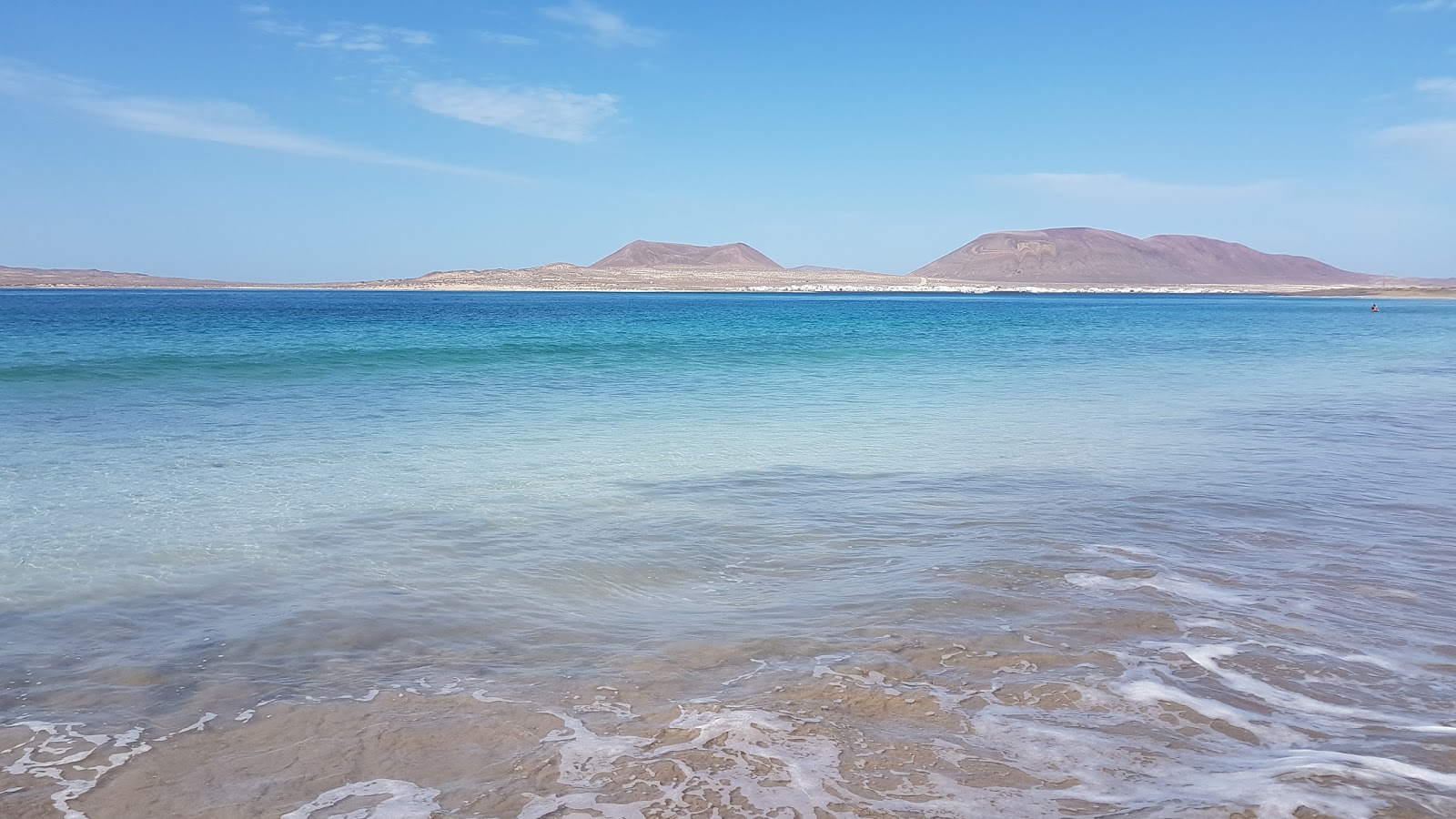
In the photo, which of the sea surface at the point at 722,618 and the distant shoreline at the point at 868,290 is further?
the distant shoreline at the point at 868,290

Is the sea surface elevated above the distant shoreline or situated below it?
below

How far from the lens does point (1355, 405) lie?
15367 millimetres

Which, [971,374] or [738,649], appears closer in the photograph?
[738,649]

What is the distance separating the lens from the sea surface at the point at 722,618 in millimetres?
3414

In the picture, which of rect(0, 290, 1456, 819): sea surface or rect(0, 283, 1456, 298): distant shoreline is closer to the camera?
rect(0, 290, 1456, 819): sea surface

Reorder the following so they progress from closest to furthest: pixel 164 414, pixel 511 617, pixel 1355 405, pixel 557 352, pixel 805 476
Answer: pixel 511 617 < pixel 805 476 < pixel 164 414 < pixel 1355 405 < pixel 557 352

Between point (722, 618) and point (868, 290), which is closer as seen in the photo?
point (722, 618)

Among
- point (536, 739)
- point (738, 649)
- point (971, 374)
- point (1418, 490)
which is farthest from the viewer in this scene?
point (971, 374)

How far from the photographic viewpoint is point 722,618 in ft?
17.1

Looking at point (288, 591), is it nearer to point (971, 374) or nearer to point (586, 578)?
point (586, 578)

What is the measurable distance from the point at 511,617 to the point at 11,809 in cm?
237

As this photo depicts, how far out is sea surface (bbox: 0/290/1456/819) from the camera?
3.41 metres

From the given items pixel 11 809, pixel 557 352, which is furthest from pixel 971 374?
pixel 11 809

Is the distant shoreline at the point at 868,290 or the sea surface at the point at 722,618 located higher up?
the distant shoreline at the point at 868,290
